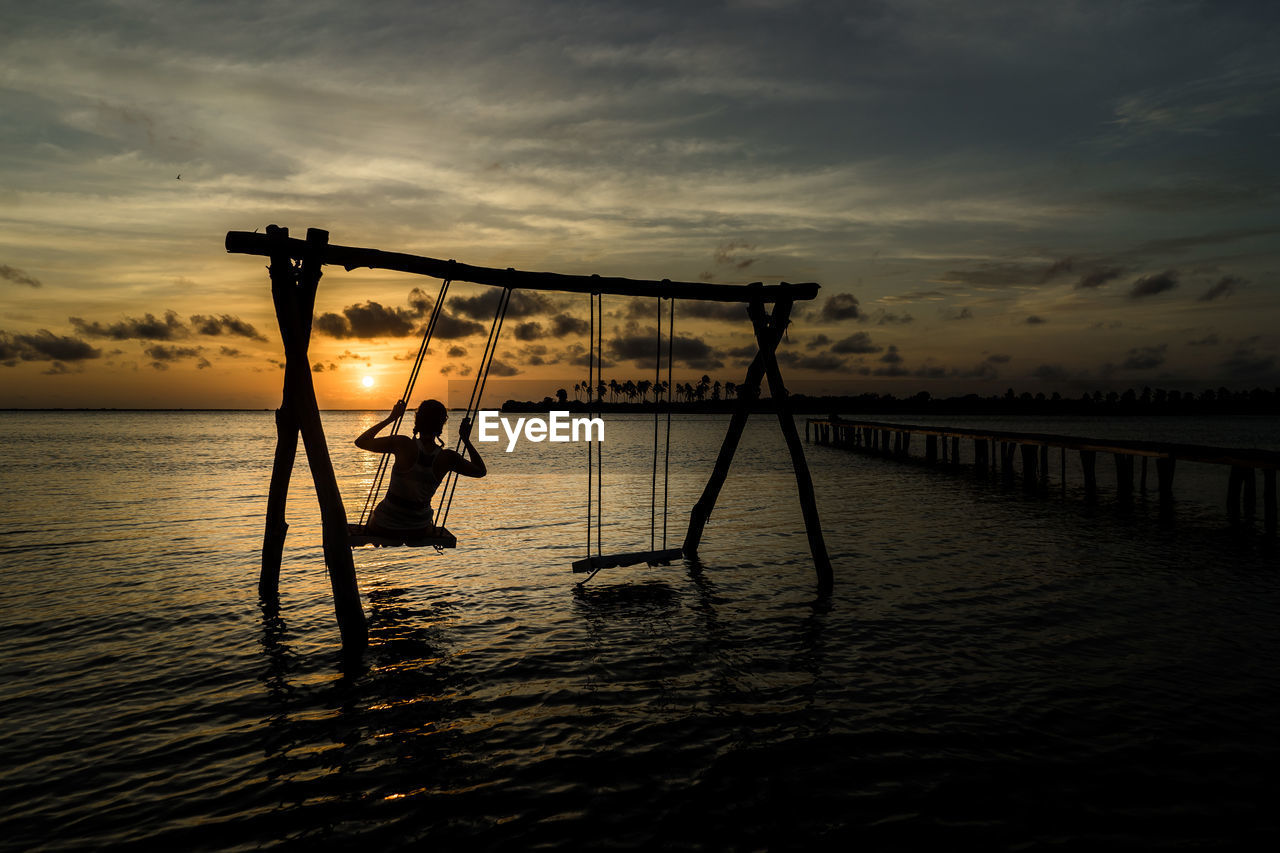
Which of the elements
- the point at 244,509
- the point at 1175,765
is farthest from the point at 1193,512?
the point at 244,509

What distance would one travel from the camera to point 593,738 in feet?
17.5

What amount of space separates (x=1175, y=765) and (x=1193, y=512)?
1732cm

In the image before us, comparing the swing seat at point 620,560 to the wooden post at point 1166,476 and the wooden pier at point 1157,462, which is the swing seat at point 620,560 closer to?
the wooden pier at point 1157,462

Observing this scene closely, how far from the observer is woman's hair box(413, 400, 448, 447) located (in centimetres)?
845

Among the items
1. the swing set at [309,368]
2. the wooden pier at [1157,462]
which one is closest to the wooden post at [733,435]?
the swing set at [309,368]

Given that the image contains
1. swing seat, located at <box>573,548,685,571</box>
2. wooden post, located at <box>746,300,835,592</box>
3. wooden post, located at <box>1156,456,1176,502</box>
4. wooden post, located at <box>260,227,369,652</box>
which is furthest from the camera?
wooden post, located at <box>1156,456,1176,502</box>

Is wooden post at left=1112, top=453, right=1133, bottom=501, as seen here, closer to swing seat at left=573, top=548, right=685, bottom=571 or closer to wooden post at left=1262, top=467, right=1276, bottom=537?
wooden post at left=1262, top=467, right=1276, bottom=537

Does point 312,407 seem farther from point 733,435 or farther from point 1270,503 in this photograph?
point 1270,503

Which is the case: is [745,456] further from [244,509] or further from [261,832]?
[261,832]

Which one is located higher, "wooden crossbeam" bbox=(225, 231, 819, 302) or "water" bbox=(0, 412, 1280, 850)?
"wooden crossbeam" bbox=(225, 231, 819, 302)

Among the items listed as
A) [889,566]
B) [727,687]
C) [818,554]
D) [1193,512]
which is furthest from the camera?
[1193,512]

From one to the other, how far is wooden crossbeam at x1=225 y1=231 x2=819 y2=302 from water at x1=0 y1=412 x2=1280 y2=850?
152 inches

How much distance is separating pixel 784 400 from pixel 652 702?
5016 mm

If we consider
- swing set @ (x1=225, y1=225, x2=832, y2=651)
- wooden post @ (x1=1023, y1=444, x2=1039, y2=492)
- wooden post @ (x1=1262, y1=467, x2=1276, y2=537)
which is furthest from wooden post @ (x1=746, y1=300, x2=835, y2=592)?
wooden post @ (x1=1023, y1=444, x2=1039, y2=492)
